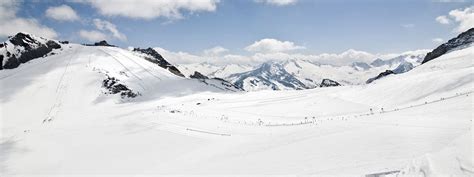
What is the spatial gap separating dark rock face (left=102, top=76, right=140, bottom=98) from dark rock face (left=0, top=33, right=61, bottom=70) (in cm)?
3352

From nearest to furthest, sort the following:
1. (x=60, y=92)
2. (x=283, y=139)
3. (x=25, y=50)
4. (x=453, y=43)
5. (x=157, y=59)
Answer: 1. (x=283, y=139)
2. (x=60, y=92)
3. (x=453, y=43)
4. (x=25, y=50)
5. (x=157, y=59)

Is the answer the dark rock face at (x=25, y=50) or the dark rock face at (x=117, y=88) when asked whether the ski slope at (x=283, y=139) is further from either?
the dark rock face at (x=25, y=50)

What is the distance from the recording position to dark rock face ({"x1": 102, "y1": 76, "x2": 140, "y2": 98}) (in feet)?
242

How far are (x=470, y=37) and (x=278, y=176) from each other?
341 ft

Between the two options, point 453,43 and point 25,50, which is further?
point 25,50

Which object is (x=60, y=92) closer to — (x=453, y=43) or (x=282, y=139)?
(x=282, y=139)

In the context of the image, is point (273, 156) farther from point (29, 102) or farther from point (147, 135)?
point (29, 102)

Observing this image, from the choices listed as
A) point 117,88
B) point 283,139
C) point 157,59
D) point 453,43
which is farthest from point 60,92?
point 453,43

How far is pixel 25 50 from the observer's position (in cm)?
10094

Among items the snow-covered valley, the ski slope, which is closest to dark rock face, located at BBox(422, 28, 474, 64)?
the snow-covered valley

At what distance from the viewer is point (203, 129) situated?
2981cm

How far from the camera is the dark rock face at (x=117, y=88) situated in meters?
73.7

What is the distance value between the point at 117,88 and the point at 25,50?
44142 millimetres

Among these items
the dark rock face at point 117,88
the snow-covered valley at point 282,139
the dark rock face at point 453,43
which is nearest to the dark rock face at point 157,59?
the dark rock face at point 117,88
